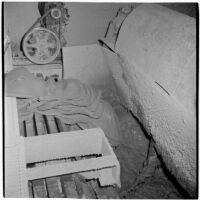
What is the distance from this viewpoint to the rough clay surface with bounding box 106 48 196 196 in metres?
1.31

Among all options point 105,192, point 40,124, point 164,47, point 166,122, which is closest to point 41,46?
point 40,124

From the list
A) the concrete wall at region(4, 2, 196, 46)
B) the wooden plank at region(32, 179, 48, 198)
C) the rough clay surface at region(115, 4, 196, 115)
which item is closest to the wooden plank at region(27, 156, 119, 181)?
the wooden plank at region(32, 179, 48, 198)

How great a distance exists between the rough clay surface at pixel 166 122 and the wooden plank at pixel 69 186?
67 cm

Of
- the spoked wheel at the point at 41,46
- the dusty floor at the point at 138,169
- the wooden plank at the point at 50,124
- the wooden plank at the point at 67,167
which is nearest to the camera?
the wooden plank at the point at 67,167

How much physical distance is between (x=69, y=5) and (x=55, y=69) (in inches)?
26.2

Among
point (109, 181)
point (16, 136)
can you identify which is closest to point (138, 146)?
point (109, 181)

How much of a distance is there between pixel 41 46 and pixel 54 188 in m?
1.42

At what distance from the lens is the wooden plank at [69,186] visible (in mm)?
1245

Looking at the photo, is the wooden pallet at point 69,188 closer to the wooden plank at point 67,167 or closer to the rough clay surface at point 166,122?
the wooden plank at point 67,167

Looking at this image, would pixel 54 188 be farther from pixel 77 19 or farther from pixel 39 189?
pixel 77 19

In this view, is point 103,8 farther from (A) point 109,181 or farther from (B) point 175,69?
(A) point 109,181

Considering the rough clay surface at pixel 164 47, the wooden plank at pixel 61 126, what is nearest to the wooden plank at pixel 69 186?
the wooden plank at pixel 61 126

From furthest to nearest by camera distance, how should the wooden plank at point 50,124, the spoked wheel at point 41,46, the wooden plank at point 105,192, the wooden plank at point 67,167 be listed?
the spoked wheel at point 41,46, the wooden plank at point 50,124, the wooden plank at point 105,192, the wooden plank at point 67,167

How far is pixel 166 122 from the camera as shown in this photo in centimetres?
152
